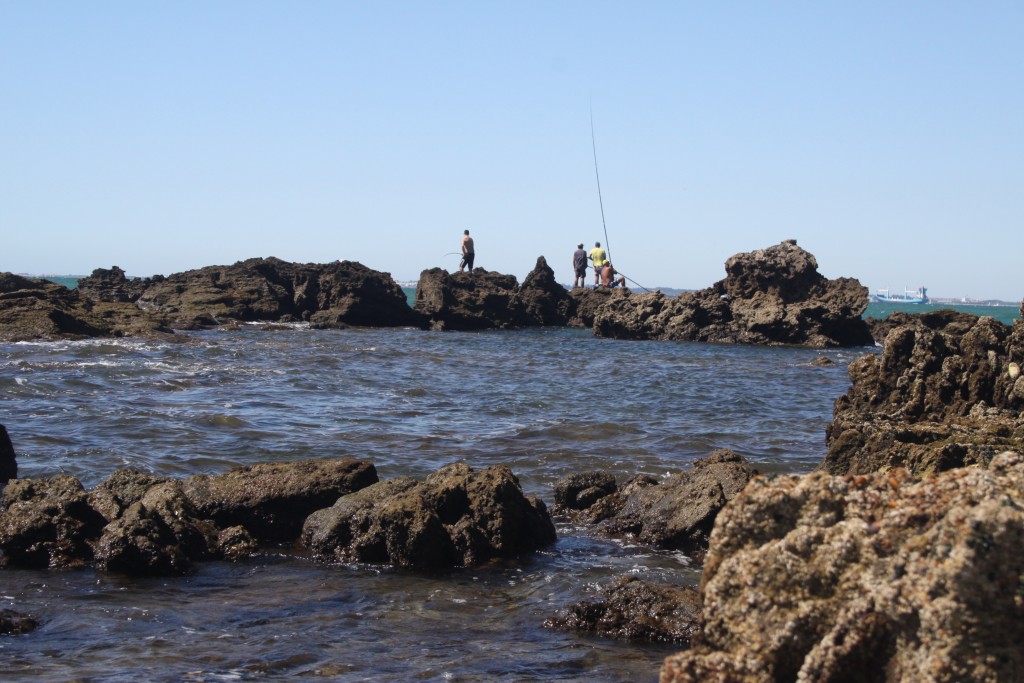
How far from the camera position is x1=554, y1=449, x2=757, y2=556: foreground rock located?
867 cm

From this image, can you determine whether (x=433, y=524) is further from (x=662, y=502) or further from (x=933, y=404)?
(x=933, y=404)

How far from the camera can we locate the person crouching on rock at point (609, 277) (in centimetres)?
4422

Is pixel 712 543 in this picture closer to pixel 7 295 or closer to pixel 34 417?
pixel 34 417

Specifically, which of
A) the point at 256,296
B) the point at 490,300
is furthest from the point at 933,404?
the point at 256,296

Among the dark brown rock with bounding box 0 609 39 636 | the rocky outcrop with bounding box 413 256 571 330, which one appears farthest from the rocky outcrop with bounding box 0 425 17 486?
the rocky outcrop with bounding box 413 256 571 330

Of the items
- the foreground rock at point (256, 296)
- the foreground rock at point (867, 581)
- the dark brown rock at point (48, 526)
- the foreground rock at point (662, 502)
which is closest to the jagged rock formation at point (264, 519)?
the dark brown rock at point (48, 526)

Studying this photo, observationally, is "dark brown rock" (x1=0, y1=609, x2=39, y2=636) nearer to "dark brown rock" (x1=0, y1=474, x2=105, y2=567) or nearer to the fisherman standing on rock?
"dark brown rock" (x1=0, y1=474, x2=105, y2=567)

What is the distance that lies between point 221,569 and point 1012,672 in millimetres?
6401

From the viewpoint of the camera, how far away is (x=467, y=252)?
45562 millimetres

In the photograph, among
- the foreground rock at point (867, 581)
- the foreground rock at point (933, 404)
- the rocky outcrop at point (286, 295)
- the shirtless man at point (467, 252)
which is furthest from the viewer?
the shirtless man at point (467, 252)

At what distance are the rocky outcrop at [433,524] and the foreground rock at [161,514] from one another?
1.61ft

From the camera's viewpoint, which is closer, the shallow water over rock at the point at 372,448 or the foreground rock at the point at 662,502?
the shallow water over rock at the point at 372,448

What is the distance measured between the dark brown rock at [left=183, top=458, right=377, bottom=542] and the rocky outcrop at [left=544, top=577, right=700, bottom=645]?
128 inches

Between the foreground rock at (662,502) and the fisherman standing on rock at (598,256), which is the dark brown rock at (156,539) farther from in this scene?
the fisherman standing on rock at (598,256)
